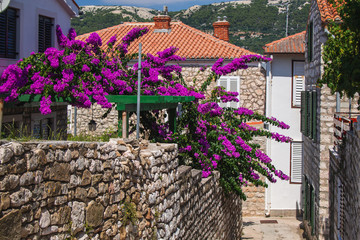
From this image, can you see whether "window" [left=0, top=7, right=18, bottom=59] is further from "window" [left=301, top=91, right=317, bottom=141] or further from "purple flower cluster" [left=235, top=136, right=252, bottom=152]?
"window" [left=301, top=91, right=317, bottom=141]

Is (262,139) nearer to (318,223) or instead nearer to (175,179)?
(318,223)

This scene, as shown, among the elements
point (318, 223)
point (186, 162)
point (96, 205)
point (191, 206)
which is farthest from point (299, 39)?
point (96, 205)

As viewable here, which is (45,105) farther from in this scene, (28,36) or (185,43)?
(185,43)

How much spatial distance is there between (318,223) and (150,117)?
238 inches

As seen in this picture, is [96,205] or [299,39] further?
[299,39]

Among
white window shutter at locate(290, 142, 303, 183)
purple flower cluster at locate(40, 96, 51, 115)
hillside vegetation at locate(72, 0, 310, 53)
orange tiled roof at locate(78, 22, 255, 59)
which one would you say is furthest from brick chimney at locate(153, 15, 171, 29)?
hillside vegetation at locate(72, 0, 310, 53)

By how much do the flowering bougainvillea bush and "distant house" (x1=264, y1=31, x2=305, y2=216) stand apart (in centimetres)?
764

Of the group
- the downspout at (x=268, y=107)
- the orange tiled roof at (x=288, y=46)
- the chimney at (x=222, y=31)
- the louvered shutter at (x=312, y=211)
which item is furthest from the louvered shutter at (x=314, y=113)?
the chimney at (x=222, y=31)

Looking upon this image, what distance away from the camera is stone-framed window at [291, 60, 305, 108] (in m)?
20.6

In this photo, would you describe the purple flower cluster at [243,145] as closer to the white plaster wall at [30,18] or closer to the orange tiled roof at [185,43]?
the white plaster wall at [30,18]

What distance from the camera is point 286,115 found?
2080 centimetres

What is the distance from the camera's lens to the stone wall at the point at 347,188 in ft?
24.2

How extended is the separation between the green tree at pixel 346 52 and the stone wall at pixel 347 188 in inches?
32.1

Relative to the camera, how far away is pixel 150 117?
10.9 m
